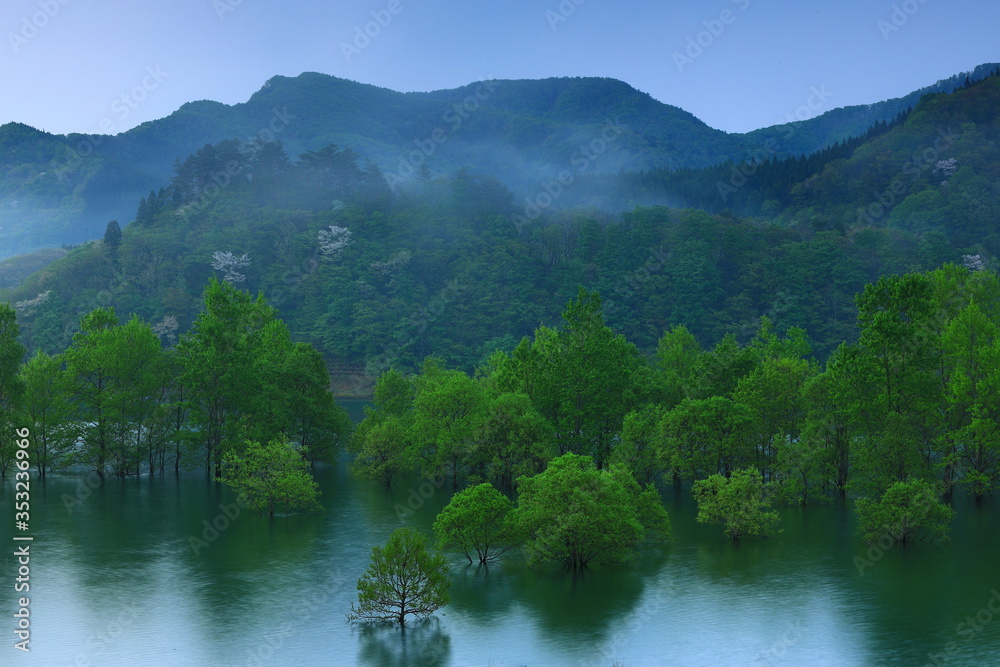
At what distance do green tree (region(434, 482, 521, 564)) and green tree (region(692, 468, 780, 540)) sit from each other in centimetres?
1797

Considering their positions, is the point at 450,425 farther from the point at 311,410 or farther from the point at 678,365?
the point at 678,365

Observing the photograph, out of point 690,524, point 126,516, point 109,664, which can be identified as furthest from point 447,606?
point 126,516

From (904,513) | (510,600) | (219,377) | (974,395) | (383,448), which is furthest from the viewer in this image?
(219,377)

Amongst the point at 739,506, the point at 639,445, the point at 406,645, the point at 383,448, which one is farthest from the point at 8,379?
the point at 739,506

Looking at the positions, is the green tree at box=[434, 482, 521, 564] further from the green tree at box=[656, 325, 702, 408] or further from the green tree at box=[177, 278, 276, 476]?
the green tree at box=[177, 278, 276, 476]

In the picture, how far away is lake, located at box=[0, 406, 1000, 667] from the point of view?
43469 millimetres

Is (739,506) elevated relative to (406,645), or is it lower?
elevated

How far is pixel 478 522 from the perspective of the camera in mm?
57719

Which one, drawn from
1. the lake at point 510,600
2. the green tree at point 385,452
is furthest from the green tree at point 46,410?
the green tree at point 385,452

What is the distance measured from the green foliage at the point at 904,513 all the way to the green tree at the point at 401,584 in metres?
34.9

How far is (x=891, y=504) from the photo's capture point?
209 feet

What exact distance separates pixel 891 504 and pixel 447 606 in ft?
114

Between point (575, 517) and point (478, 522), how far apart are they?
6717 millimetres

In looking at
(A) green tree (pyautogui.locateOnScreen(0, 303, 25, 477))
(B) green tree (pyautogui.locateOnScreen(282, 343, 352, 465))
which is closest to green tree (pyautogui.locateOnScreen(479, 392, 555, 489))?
(B) green tree (pyautogui.locateOnScreen(282, 343, 352, 465))
